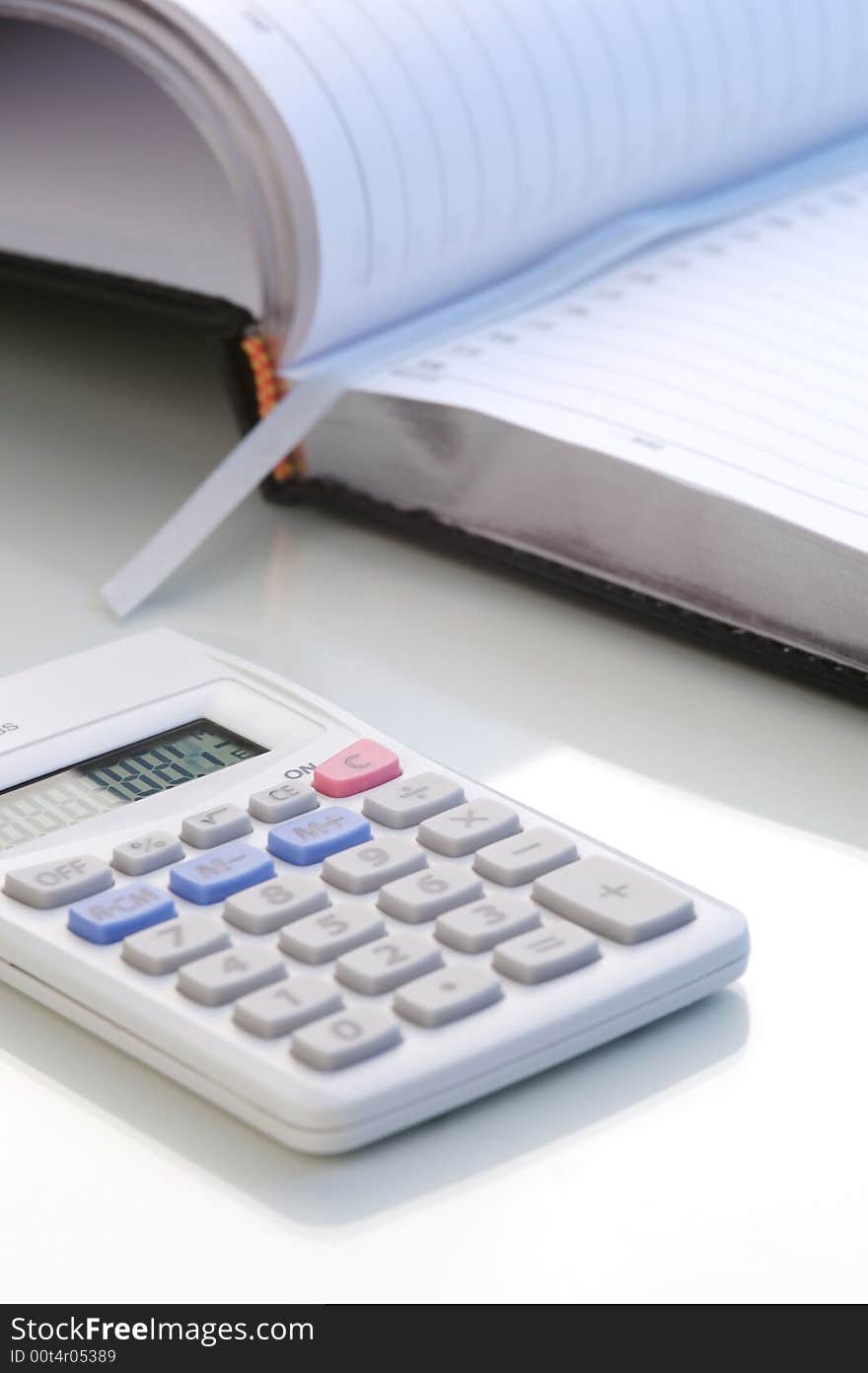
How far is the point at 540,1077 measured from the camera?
1.15 feet

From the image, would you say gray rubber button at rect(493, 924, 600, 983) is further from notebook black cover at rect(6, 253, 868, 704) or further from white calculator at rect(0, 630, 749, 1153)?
notebook black cover at rect(6, 253, 868, 704)

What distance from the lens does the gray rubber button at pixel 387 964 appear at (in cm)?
34

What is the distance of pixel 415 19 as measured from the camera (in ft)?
1.93

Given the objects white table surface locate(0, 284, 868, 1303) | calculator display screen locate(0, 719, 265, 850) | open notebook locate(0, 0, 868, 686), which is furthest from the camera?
open notebook locate(0, 0, 868, 686)

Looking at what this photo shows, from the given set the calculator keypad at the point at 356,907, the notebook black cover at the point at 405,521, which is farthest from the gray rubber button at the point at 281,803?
the notebook black cover at the point at 405,521

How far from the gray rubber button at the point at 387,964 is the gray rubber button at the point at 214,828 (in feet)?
0.18

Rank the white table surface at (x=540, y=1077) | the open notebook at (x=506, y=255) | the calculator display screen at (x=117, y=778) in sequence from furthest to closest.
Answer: the open notebook at (x=506, y=255), the calculator display screen at (x=117, y=778), the white table surface at (x=540, y=1077)

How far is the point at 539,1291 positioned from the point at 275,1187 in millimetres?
50

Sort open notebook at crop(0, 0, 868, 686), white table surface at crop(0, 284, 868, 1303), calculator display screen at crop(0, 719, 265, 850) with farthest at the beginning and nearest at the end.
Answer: open notebook at crop(0, 0, 868, 686) < calculator display screen at crop(0, 719, 265, 850) < white table surface at crop(0, 284, 868, 1303)

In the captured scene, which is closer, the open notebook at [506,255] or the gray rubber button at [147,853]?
the gray rubber button at [147,853]

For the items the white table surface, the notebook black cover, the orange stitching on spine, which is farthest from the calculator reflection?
the orange stitching on spine

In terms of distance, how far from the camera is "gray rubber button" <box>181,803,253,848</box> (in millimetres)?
393

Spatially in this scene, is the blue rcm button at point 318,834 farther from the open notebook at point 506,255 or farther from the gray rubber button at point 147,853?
the open notebook at point 506,255

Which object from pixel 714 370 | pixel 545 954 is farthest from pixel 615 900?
pixel 714 370
